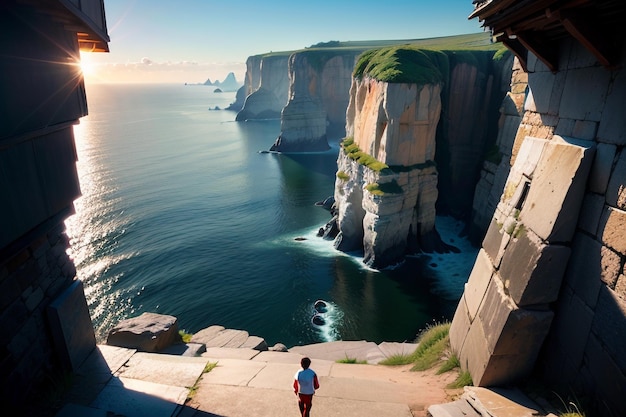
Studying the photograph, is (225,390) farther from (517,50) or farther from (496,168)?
(496,168)

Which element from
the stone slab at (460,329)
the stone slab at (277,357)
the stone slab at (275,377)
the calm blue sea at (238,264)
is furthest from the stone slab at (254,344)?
the stone slab at (460,329)

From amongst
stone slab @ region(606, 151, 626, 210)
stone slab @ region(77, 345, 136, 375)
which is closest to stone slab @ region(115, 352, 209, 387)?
stone slab @ region(77, 345, 136, 375)

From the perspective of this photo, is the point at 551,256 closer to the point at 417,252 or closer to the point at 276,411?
the point at 276,411

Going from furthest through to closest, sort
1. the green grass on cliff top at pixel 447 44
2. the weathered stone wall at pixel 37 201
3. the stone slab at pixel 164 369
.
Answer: the green grass on cliff top at pixel 447 44
the stone slab at pixel 164 369
the weathered stone wall at pixel 37 201

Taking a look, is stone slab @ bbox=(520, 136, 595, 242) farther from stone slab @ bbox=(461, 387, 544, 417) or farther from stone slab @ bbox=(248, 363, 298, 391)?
stone slab @ bbox=(248, 363, 298, 391)

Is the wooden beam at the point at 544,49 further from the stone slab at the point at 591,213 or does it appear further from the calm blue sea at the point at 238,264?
the calm blue sea at the point at 238,264

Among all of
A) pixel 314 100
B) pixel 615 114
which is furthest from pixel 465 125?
pixel 314 100
